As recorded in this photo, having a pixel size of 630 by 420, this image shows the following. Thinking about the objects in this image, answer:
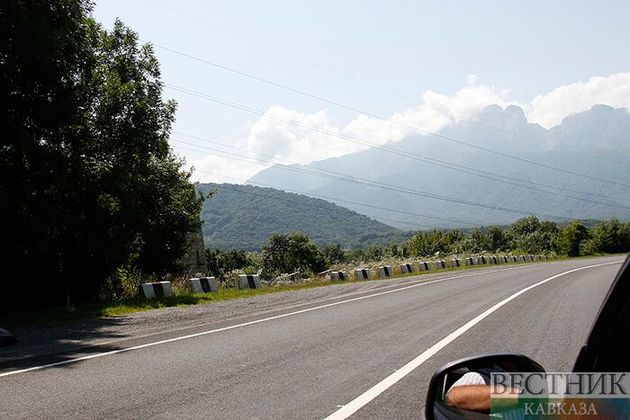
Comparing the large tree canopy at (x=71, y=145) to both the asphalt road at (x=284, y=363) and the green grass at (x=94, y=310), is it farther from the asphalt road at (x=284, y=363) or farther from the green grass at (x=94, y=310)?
the asphalt road at (x=284, y=363)

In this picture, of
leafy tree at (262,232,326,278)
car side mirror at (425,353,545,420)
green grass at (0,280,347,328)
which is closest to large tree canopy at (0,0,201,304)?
green grass at (0,280,347,328)

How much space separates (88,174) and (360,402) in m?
→ 15.8

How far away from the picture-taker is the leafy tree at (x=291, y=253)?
383 ft

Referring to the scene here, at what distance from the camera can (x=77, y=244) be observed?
20.3 metres

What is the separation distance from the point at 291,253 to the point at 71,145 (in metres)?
100

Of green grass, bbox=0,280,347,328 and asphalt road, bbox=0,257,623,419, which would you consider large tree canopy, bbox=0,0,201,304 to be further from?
asphalt road, bbox=0,257,623,419

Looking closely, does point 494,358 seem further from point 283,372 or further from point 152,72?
point 152,72

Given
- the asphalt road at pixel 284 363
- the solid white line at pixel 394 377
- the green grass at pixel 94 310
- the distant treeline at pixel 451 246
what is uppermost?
the distant treeline at pixel 451 246

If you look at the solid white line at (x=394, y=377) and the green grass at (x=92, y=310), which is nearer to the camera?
the solid white line at (x=394, y=377)

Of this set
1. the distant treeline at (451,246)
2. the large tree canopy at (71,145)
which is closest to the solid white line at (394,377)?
the large tree canopy at (71,145)

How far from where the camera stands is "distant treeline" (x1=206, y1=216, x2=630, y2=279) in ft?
280

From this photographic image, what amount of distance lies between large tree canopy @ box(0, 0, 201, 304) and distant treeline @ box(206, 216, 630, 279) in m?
62.2

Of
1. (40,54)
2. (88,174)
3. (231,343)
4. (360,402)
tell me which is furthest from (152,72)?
(360,402)

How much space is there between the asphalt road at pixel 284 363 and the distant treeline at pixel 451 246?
72.4 m
